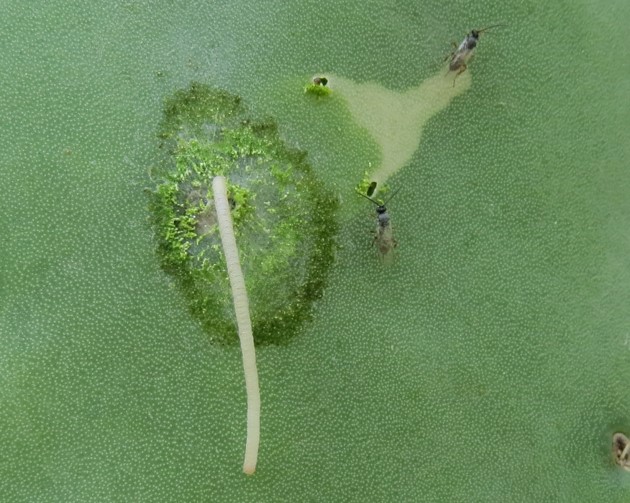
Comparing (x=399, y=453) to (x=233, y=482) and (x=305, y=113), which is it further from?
(x=305, y=113)

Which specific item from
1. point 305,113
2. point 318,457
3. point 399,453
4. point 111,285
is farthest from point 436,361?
point 111,285

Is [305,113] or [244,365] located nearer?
[244,365]

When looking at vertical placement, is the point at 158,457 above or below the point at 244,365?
below

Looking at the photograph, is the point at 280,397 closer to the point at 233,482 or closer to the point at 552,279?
the point at 233,482

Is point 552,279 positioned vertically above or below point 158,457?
above

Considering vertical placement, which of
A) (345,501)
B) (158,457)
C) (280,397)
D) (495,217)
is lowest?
(345,501)

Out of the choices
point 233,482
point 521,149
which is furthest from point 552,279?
point 233,482
